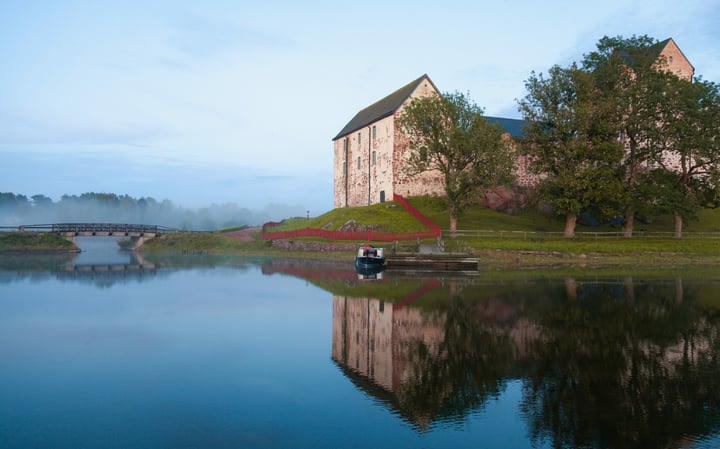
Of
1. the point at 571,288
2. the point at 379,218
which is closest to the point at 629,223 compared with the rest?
the point at 379,218

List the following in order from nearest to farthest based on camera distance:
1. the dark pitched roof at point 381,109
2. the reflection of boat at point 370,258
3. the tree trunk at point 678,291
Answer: the tree trunk at point 678,291, the reflection of boat at point 370,258, the dark pitched roof at point 381,109

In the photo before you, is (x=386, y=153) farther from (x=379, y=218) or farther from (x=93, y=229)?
(x=93, y=229)

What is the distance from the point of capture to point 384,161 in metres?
63.6

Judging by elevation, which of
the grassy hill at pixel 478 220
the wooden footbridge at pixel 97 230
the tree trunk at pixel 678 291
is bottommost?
the tree trunk at pixel 678 291

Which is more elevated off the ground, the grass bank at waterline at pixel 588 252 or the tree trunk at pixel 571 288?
the grass bank at waterline at pixel 588 252

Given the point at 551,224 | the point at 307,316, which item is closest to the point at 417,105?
→ the point at 551,224

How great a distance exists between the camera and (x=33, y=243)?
65125mm

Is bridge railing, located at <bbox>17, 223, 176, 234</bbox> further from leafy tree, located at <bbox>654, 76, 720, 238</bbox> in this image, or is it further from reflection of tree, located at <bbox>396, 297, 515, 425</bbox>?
reflection of tree, located at <bbox>396, 297, 515, 425</bbox>

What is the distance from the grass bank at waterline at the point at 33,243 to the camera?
63234 mm

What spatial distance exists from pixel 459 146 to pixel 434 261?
46.4 ft

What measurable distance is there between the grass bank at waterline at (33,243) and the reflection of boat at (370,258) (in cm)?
4468

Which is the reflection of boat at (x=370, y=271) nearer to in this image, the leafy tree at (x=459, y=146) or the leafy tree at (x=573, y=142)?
the leafy tree at (x=459, y=146)

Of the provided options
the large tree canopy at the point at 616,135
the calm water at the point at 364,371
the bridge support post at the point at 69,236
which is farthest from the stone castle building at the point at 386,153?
the calm water at the point at 364,371

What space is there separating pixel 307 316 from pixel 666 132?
42968mm
